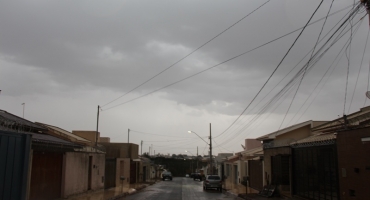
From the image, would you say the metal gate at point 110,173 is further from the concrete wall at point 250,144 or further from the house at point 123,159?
the concrete wall at point 250,144

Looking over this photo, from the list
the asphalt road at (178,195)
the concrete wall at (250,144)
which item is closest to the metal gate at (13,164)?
the asphalt road at (178,195)

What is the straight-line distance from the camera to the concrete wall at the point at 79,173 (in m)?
21.2

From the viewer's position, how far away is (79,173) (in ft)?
77.5

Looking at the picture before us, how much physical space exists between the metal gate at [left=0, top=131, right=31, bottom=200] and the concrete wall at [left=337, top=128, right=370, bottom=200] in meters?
12.1

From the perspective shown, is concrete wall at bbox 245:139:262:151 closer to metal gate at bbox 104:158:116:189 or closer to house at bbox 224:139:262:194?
house at bbox 224:139:262:194

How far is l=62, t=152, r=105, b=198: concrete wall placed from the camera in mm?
21234

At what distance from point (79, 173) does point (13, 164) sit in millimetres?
13842

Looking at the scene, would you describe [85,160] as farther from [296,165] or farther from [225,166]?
[225,166]

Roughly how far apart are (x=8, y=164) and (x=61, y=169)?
11492mm

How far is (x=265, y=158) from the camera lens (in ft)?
96.2

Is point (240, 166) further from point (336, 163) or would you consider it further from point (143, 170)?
point (336, 163)

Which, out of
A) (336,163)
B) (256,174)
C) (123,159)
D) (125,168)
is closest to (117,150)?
(123,159)

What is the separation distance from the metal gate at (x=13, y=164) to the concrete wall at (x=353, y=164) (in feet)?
39.6

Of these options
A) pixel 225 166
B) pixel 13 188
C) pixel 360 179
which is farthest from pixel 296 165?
pixel 225 166
